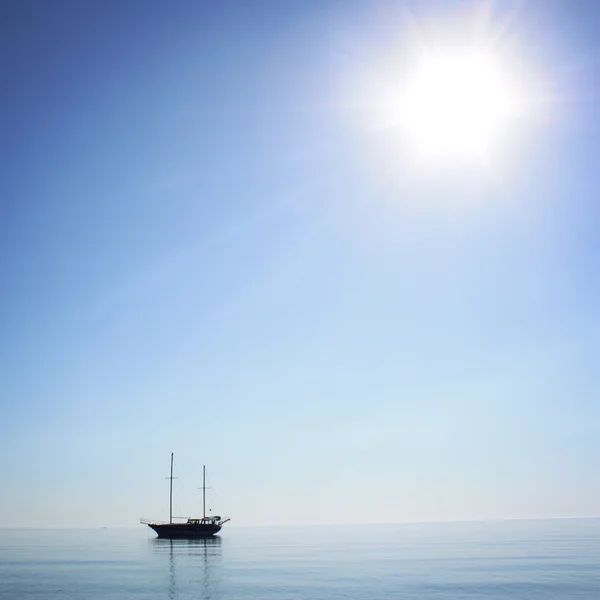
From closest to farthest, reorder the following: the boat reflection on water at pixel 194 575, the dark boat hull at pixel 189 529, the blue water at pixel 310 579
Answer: the blue water at pixel 310 579 < the boat reflection on water at pixel 194 575 < the dark boat hull at pixel 189 529

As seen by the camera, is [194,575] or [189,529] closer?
[194,575]

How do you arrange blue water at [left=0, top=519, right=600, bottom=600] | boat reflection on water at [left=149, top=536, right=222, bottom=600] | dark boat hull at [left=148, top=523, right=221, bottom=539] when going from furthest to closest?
1. dark boat hull at [left=148, top=523, right=221, bottom=539]
2. boat reflection on water at [left=149, top=536, right=222, bottom=600]
3. blue water at [left=0, top=519, right=600, bottom=600]

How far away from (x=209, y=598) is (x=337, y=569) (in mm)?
41581

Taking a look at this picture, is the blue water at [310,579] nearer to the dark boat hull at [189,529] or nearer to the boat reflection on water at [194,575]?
the boat reflection on water at [194,575]

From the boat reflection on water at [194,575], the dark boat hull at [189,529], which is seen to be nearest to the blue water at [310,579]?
the boat reflection on water at [194,575]

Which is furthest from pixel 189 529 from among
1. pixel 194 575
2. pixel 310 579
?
pixel 310 579

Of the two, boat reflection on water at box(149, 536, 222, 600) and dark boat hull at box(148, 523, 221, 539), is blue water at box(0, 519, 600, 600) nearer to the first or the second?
boat reflection on water at box(149, 536, 222, 600)

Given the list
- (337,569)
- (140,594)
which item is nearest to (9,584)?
(140,594)

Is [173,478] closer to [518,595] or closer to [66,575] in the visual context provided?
[66,575]

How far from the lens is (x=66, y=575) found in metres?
91.8

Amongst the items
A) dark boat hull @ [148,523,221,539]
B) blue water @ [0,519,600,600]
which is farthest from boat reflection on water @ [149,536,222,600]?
dark boat hull @ [148,523,221,539]

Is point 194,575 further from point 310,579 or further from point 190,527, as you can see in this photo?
point 190,527

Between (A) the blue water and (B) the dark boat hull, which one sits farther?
(B) the dark boat hull

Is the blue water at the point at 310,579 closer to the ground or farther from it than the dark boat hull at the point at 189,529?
closer to the ground
